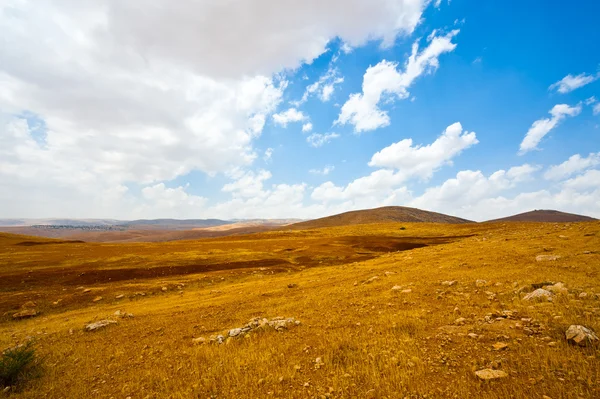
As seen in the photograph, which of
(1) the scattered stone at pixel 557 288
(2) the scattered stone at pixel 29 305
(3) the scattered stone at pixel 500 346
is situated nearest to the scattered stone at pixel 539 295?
(1) the scattered stone at pixel 557 288

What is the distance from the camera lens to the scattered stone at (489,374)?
6.38 metres

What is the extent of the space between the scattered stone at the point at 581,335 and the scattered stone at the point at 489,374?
2.46 metres

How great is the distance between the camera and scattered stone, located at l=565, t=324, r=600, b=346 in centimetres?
706

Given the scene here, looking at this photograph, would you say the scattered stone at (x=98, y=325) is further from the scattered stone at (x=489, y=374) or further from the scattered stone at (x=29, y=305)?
the scattered stone at (x=489, y=374)

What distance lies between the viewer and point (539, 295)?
35.6 ft

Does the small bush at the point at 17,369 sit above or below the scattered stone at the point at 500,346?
below

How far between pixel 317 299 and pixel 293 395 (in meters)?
9.44

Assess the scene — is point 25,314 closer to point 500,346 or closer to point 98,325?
point 98,325

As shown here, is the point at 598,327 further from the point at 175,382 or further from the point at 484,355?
the point at 175,382

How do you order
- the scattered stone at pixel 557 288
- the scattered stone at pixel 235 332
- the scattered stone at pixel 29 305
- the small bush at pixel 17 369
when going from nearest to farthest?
the small bush at pixel 17 369, the scattered stone at pixel 557 288, the scattered stone at pixel 235 332, the scattered stone at pixel 29 305

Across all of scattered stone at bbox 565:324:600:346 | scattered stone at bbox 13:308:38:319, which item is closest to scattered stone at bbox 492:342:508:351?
scattered stone at bbox 565:324:600:346

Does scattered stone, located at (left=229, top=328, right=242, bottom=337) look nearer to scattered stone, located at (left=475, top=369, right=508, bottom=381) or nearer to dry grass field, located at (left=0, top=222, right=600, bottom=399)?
dry grass field, located at (left=0, top=222, right=600, bottom=399)

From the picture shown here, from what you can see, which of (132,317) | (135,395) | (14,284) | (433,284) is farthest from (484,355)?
(14,284)

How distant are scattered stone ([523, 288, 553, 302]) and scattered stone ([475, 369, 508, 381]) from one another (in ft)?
19.6
